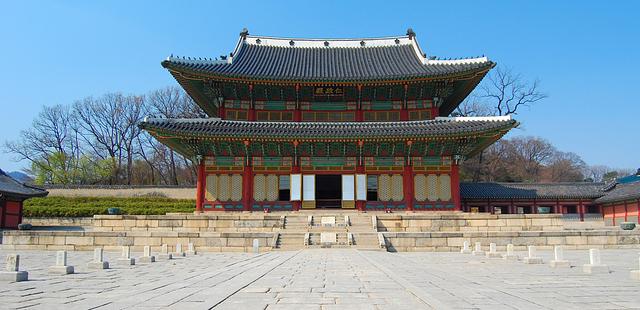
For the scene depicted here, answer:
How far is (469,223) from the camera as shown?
24.9 metres

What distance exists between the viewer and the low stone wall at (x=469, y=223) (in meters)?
24.5

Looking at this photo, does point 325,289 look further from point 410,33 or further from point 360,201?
point 410,33

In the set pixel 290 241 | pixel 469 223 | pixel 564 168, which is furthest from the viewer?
pixel 564 168

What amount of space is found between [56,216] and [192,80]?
846 inches

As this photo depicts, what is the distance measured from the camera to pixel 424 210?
29141 mm

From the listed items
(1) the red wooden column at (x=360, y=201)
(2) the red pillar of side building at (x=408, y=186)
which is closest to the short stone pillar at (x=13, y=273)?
(1) the red wooden column at (x=360, y=201)

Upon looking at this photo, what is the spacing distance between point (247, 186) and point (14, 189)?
19223 millimetres

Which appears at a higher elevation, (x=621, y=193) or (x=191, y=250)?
(x=621, y=193)

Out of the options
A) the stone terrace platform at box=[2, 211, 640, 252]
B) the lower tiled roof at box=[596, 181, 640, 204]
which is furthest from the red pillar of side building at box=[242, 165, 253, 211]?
the lower tiled roof at box=[596, 181, 640, 204]

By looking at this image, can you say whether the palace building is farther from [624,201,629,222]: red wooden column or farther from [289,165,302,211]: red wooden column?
[624,201,629,222]: red wooden column

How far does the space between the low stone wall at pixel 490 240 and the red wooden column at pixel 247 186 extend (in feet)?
35.8

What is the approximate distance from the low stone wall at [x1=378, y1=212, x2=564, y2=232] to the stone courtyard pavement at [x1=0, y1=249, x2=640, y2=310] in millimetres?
12278

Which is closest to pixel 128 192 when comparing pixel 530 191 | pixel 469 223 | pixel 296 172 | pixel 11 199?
pixel 11 199

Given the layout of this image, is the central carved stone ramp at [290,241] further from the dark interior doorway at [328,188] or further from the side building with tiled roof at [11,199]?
the side building with tiled roof at [11,199]
